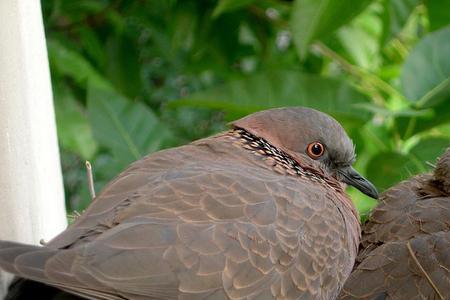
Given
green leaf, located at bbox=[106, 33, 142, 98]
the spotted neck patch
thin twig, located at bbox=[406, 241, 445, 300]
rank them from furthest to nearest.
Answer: green leaf, located at bbox=[106, 33, 142, 98] < the spotted neck patch < thin twig, located at bbox=[406, 241, 445, 300]

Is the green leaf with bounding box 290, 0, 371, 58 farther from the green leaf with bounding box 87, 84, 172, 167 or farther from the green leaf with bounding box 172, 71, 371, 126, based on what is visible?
the green leaf with bounding box 87, 84, 172, 167

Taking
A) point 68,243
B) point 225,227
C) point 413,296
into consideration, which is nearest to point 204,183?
point 225,227

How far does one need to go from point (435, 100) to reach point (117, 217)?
1.02 metres

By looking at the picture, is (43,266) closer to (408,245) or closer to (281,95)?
(408,245)

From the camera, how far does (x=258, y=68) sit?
3188 mm

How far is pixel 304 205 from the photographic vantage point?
1.80 metres

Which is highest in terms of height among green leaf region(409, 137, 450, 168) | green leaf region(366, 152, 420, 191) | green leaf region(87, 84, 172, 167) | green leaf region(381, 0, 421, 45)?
green leaf region(381, 0, 421, 45)

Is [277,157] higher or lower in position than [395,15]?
lower

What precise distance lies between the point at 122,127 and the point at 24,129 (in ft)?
2.98

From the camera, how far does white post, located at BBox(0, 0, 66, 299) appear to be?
1703 millimetres

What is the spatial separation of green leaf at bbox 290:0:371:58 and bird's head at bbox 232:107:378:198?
0.27 meters

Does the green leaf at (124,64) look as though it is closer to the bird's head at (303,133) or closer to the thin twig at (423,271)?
the bird's head at (303,133)

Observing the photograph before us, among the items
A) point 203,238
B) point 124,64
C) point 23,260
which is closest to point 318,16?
point 203,238

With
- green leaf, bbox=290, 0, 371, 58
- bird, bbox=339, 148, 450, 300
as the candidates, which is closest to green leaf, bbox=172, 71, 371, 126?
green leaf, bbox=290, 0, 371, 58
